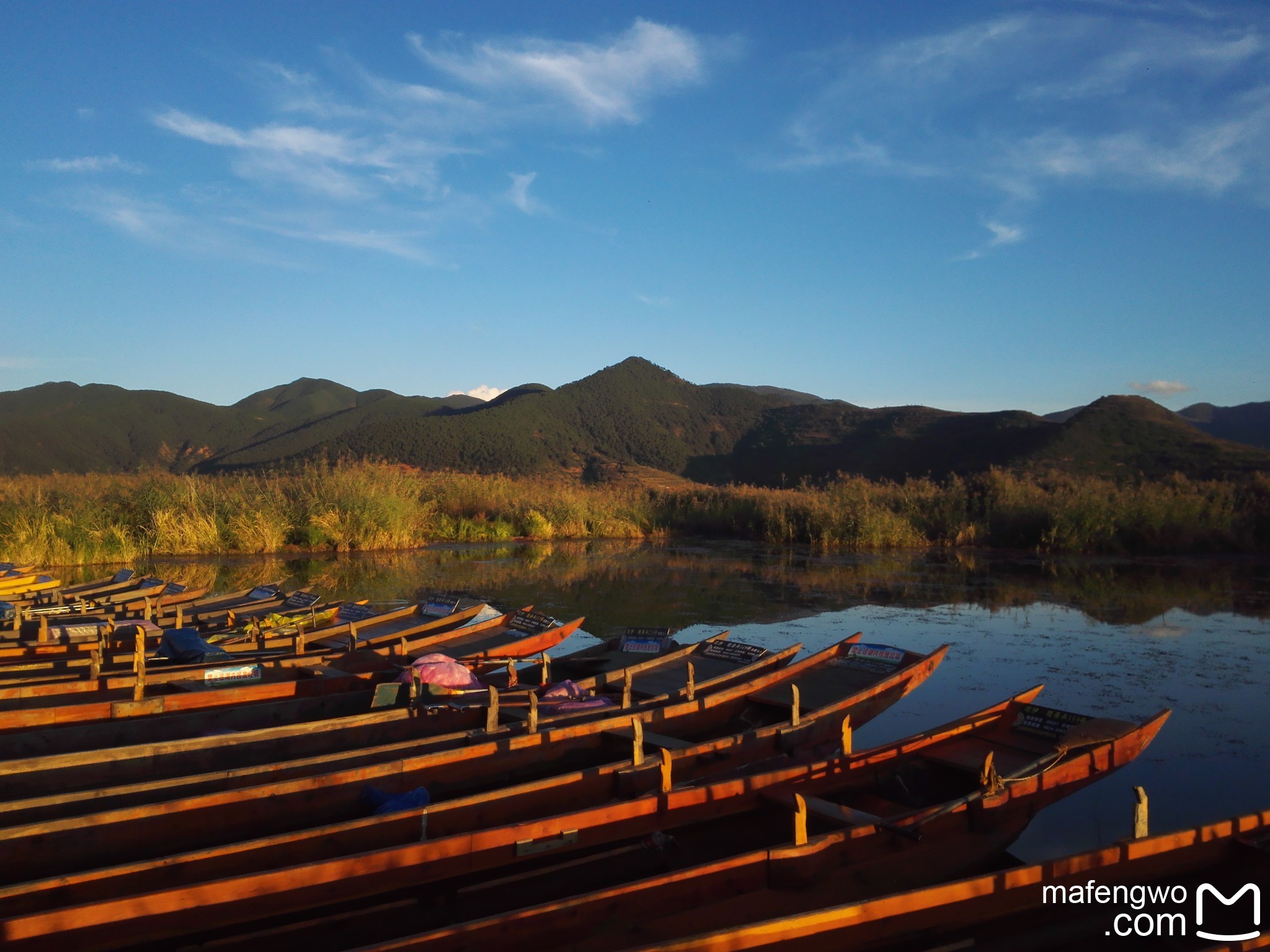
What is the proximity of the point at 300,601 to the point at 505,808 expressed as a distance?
7173mm

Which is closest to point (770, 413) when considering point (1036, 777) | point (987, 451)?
point (987, 451)

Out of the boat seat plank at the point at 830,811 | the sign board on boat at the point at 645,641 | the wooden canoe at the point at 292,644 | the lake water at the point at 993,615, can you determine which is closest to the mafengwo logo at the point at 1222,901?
the lake water at the point at 993,615

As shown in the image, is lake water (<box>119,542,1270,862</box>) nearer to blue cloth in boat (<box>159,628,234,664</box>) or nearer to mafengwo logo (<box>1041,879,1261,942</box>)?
mafengwo logo (<box>1041,879,1261,942</box>)

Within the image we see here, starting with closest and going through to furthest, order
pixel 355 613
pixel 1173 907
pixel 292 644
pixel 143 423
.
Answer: pixel 1173 907
pixel 292 644
pixel 355 613
pixel 143 423

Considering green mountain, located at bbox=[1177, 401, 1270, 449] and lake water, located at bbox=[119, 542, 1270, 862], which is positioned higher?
green mountain, located at bbox=[1177, 401, 1270, 449]

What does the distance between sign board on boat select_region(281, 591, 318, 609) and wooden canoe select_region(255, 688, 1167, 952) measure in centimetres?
716

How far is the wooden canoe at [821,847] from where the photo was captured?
3504 millimetres

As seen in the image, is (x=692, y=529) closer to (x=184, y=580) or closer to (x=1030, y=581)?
(x=1030, y=581)

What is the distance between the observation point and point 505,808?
4.72 m

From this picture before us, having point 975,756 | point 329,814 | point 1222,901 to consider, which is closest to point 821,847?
point 1222,901

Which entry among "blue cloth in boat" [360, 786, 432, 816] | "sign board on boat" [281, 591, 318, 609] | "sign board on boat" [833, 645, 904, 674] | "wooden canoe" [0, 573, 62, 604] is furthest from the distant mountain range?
"blue cloth in boat" [360, 786, 432, 816]

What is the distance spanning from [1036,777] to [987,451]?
5052 centimetres

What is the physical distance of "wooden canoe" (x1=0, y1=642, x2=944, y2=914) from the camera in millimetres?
3846

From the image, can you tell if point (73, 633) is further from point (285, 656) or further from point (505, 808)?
point (505, 808)
